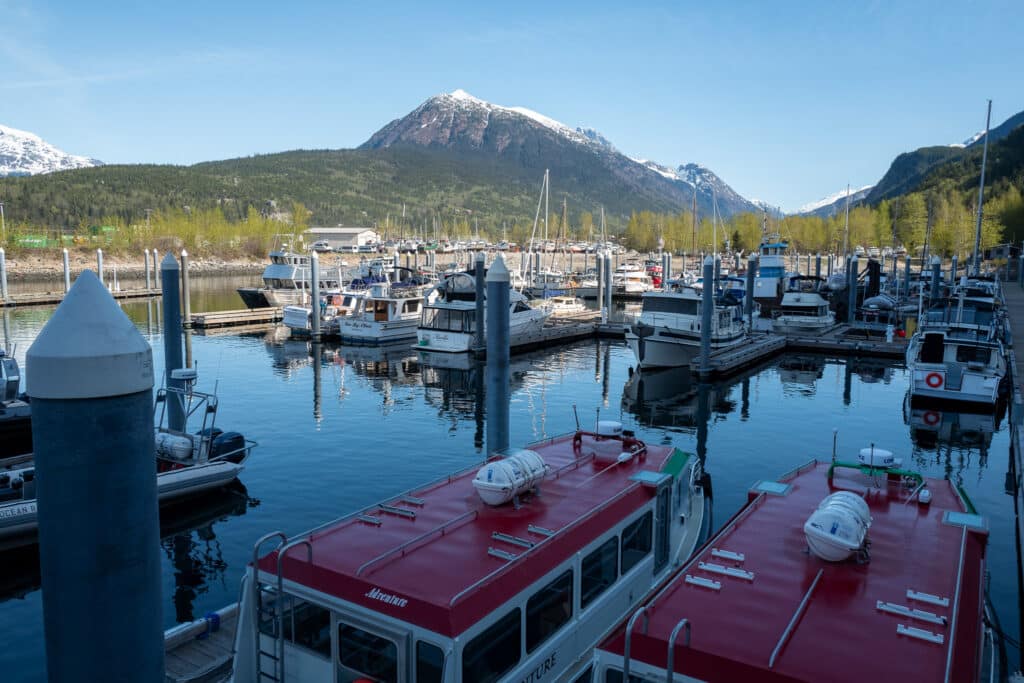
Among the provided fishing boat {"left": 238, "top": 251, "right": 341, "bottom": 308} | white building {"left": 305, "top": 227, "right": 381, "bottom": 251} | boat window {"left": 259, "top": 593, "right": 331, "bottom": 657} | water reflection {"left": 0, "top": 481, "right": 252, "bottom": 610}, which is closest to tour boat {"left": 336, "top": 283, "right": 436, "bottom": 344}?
fishing boat {"left": 238, "top": 251, "right": 341, "bottom": 308}

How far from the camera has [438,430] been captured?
25938 mm

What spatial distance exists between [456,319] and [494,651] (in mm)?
35125

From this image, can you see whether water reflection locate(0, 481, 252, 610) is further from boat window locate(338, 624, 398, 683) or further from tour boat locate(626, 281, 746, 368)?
tour boat locate(626, 281, 746, 368)

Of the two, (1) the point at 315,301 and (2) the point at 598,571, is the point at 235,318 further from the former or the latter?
(2) the point at 598,571

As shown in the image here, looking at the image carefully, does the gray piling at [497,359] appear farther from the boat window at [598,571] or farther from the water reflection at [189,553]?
the boat window at [598,571]

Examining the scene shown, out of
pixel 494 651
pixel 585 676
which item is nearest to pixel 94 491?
pixel 494 651

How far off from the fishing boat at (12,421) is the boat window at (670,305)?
1093 inches

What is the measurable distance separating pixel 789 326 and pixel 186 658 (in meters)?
44.1

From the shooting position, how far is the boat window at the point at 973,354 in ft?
94.8

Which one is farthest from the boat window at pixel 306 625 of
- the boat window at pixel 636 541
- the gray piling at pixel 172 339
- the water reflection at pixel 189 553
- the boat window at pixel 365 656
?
the gray piling at pixel 172 339

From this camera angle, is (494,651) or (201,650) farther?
(201,650)

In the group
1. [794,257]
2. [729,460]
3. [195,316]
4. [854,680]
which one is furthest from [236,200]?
[854,680]

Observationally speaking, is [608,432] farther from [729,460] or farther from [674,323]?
[674,323]

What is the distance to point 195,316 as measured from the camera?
5128 centimetres
